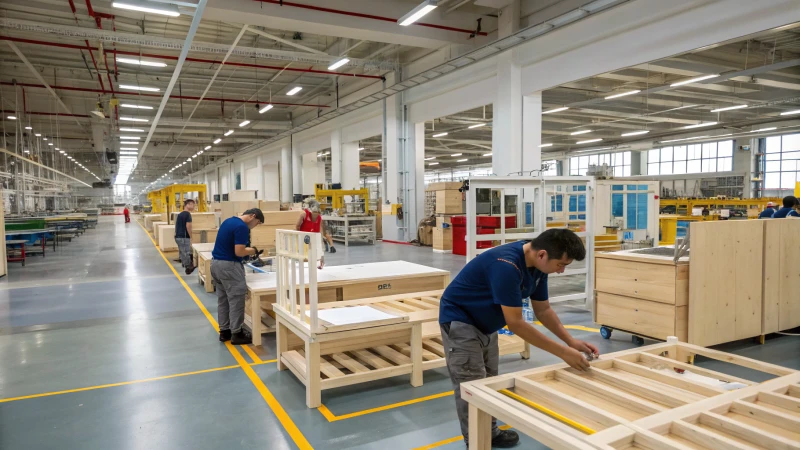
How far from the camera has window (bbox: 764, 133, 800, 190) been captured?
23.2 m

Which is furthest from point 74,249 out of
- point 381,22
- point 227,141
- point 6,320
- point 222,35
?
point 227,141

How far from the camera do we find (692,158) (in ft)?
92.1

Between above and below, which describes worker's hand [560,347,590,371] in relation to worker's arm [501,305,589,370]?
below

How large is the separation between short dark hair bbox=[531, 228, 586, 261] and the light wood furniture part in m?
2.07

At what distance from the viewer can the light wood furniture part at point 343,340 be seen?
4.07 m

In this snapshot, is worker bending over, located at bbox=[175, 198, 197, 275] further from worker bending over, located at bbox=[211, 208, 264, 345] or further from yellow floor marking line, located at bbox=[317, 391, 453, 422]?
yellow floor marking line, located at bbox=[317, 391, 453, 422]

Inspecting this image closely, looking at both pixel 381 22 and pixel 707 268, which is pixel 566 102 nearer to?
pixel 381 22

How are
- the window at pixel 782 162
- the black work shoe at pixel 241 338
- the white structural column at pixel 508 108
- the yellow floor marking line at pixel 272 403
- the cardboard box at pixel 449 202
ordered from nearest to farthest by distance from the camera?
the yellow floor marking line at pixel 272 403, the black work shoe at pixel 241 338, the white structural column at pixel 508 108, the cardboard box at pixel 449 202, the window at pixel 782 162

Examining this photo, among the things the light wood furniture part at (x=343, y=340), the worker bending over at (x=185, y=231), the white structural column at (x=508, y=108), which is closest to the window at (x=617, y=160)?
the white structural column at (x=508, y=108)

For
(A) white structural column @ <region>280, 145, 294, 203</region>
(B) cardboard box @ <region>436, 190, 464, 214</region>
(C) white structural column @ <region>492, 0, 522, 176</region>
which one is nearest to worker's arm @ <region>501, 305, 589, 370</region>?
(C) white structural column @ <region>492, 0, 522, 176</region>

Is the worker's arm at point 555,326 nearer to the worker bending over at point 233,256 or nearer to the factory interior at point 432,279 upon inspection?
the factory interior at point 432,279

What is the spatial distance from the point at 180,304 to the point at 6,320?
2434 mm

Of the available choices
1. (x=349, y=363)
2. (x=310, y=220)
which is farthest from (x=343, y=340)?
(x=310, y=220)

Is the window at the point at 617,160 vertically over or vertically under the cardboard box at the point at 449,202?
over
